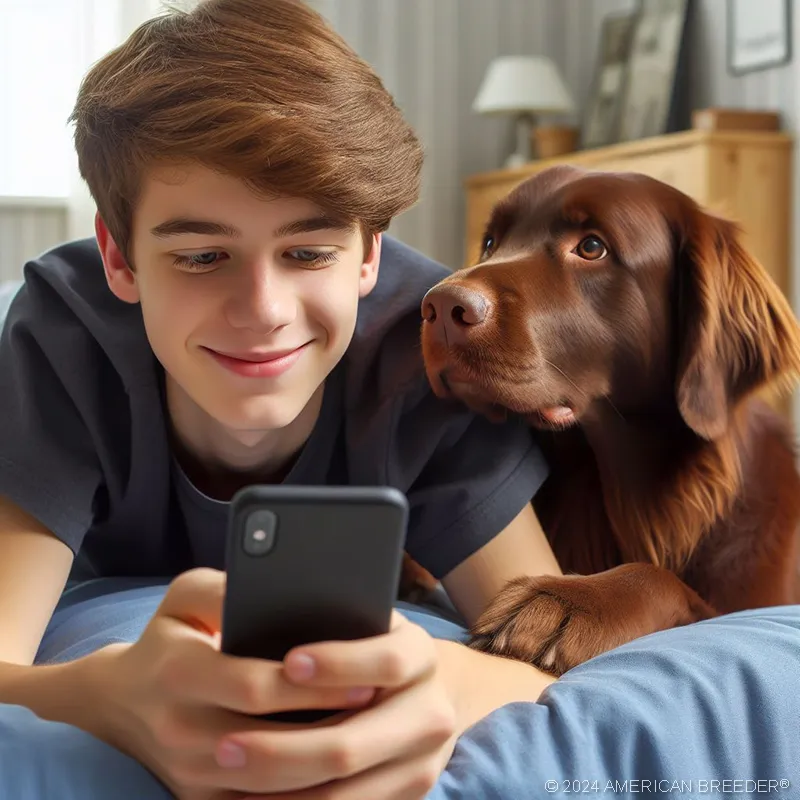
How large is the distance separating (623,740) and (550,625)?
252 millimetres

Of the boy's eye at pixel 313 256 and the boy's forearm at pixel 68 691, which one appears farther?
the boy's eye at pixel 313 256

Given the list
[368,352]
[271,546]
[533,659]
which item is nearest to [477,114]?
[368,352]

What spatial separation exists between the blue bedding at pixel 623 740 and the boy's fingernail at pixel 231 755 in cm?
A: 8

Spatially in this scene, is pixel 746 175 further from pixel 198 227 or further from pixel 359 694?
pixel 359 694

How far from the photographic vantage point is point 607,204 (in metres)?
1.21

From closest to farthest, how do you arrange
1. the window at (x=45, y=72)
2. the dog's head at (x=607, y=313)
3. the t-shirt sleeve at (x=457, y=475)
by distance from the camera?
1. the dog's head at (x=607, y=313)
2. the t-shirt sleeve at (x=457, y=475)
3. the window at (x=45, y=72)

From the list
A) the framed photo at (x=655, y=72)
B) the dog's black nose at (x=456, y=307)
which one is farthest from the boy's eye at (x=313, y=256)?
the framed photo at (x=655, y=72)

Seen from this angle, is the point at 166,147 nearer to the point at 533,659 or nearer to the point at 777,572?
the point at 533,659

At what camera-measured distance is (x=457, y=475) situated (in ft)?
4.14

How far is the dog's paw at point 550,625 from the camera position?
1.00m

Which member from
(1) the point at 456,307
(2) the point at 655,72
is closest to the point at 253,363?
(1) the point at 456,307

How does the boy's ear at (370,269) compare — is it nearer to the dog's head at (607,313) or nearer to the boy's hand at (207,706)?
the dog's head at (607,313)

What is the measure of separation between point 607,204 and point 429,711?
69 cm

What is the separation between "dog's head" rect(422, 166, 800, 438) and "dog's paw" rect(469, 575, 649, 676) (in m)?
0.19
